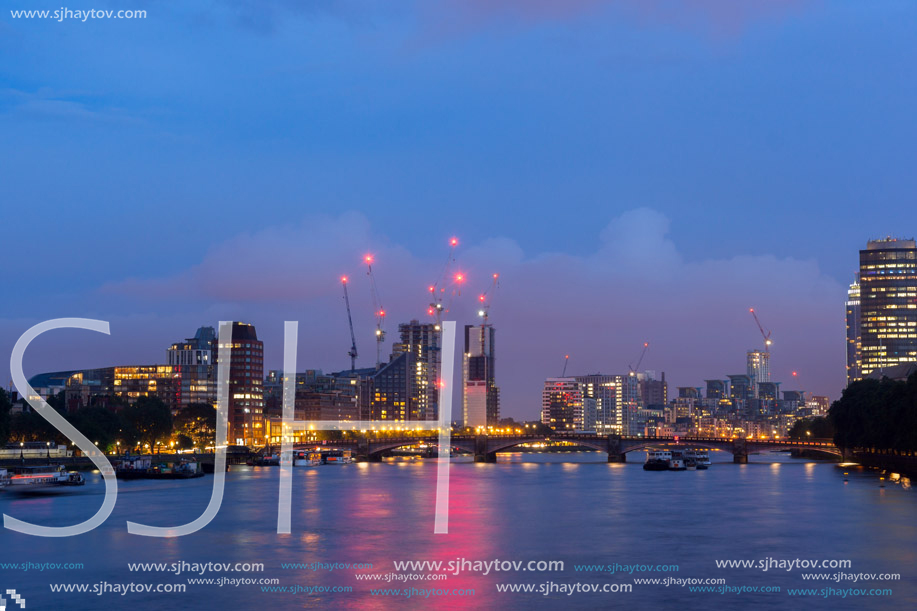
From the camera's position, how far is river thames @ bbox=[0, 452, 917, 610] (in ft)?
142

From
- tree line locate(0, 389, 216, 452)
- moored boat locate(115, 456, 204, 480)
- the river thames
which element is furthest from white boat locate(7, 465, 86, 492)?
tree line locate(0, 389, 216, 452)

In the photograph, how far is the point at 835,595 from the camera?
43.2 metres

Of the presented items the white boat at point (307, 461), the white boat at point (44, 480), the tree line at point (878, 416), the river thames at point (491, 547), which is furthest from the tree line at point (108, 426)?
the tree line at point (878, 416)

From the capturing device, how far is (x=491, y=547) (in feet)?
192

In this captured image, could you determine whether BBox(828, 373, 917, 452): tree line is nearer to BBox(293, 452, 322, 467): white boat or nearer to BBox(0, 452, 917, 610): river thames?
BBox(0, 452, 917, 610): river thames

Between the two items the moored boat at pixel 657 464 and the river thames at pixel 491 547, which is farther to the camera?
the moored boat at pixel 657 464

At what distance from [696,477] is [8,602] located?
105m

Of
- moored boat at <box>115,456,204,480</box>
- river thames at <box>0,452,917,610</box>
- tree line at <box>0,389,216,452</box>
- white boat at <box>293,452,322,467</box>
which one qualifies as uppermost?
tree line at <box>0,389,216,452</box>

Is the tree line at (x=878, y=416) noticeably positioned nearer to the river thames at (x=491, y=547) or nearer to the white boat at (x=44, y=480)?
the river thames at (x=491, y=547)

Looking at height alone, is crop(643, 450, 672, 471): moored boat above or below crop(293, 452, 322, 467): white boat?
above

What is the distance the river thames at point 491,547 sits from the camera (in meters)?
43.3

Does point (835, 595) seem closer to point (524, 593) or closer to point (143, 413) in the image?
point (524, 593)

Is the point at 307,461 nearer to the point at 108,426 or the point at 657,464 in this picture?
the point at 108,426

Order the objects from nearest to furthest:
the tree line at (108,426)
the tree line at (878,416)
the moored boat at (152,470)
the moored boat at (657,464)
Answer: the tree line at (878,416), the moored boat at (152,470), the tree line at (108,426), the moored boat at (657,464)
